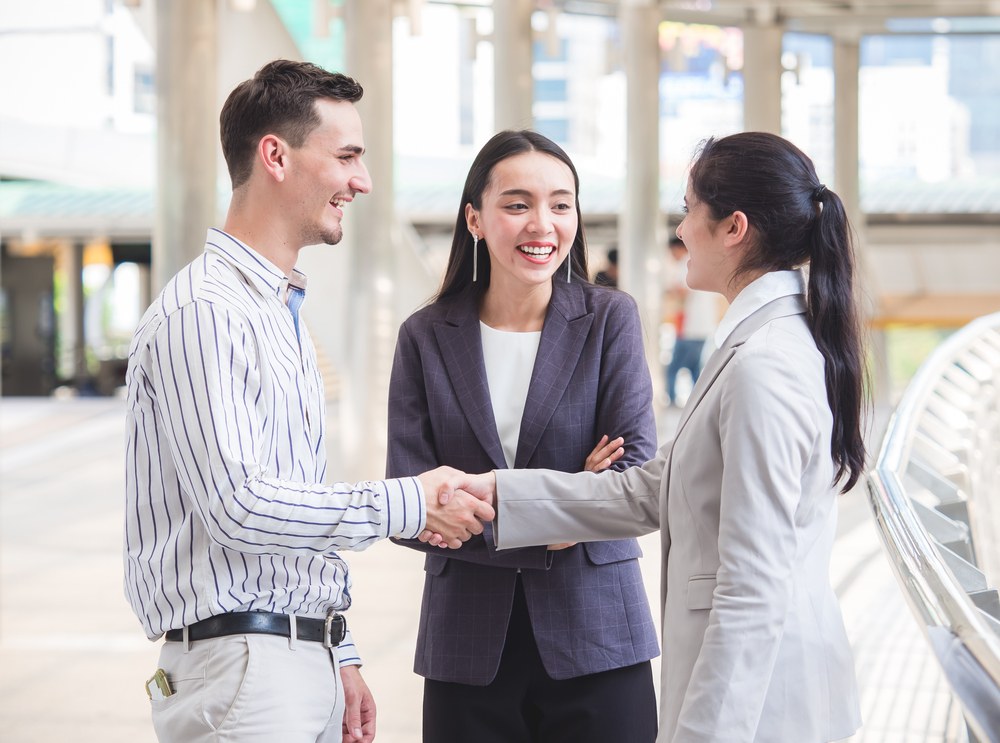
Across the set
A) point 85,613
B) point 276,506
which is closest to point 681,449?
point 276,506

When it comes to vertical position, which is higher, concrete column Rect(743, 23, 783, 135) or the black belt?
concrete column Rect(743, 23, 783, 135)

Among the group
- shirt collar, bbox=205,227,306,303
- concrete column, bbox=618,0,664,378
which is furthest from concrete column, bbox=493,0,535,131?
shirt collar, bbox=205,227,306,303

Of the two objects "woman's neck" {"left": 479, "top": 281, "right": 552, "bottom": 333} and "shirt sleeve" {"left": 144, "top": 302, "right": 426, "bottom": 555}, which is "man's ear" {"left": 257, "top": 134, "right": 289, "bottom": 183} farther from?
"woman's neck" {"left": 479, "top": 281, "right": 552, "bottom": 333}

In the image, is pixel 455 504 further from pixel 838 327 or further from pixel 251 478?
pixel 838 327

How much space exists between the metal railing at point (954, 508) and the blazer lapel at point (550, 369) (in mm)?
711

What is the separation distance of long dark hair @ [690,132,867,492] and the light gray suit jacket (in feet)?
0.15

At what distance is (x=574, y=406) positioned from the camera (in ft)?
7.13

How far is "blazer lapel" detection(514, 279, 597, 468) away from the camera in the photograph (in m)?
2.14

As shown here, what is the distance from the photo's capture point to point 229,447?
5.39 feet

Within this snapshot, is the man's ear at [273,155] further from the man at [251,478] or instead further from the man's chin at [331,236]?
the man's chin at [331,236]

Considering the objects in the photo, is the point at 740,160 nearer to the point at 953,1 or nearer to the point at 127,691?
the point at 127,691

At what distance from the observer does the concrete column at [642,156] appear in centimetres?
1384

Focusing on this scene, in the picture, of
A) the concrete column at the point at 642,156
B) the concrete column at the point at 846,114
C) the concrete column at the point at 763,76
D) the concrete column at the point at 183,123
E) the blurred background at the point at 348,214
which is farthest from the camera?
the concrete column at the point at 846,114

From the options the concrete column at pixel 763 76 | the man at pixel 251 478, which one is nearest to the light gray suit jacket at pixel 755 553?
the man at pixel 251 478
